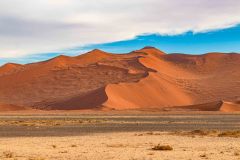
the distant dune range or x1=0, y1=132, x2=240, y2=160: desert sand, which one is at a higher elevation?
the distant dune range

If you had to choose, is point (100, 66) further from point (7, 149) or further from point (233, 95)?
point (7, 149)

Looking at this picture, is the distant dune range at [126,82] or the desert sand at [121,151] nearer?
the desert sand at [121,151]

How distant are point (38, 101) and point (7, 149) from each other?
109164 mm

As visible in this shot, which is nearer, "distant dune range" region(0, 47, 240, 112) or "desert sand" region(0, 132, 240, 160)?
"desert sand" region(0, 132, 240, 160)

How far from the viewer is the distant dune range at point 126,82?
122m

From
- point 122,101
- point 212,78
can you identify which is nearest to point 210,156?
point 122,101

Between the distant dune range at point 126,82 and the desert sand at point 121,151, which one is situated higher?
the distant dune range at point 126,82

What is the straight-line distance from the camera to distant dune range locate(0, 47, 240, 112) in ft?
402

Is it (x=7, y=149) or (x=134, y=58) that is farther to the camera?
(x=134, y=58)

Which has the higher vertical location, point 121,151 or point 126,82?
point 126,82

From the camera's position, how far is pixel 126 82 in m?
136

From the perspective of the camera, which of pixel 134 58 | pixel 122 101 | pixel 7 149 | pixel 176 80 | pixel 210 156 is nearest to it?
pixel 210 156

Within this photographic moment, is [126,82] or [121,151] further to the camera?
[126,82]

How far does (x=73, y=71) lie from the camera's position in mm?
151250
